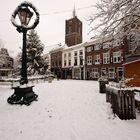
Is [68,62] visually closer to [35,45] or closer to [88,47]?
[88,47]

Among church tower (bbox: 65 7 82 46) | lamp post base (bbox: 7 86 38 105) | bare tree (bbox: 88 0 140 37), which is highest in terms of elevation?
church tower (bbox: 65 7 82 46)

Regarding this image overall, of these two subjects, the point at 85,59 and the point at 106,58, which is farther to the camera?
the point at 85,59

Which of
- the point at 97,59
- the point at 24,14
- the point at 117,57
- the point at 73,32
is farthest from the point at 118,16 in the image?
the point at 73,32

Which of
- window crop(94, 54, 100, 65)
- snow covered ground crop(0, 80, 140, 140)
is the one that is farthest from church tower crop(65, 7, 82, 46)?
snow covered ground crop(0, 80, 140, 140)

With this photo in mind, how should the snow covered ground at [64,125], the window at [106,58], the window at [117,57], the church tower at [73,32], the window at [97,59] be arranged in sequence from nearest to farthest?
the snow covered ground at [64,125] < the window at [117,57] < the window at [106,58] < the window at [97,59] < the church tower at [73,32]

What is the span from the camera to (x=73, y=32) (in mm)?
57531

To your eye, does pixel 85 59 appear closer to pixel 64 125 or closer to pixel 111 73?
pixel 111 73

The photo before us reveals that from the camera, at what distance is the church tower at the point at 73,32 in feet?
188

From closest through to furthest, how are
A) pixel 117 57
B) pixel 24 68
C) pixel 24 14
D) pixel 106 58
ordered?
1. pixel 24 68
2. pixel 24 14
3. pixel 117 57
4. pixel 106 58

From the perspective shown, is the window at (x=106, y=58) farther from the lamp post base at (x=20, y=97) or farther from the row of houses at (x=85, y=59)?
the lamp post base at (x=20, y=97)

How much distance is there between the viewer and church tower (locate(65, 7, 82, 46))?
2250 inches

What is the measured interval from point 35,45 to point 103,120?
33927mm

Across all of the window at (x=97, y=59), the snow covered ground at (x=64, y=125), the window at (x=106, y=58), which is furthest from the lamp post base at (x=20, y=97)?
the window at (x=97, y=59)

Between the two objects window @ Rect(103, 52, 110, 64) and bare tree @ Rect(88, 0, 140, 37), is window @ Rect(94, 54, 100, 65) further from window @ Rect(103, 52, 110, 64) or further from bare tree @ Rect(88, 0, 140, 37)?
bare tree @ Rect(88, 0, 140, 37)
